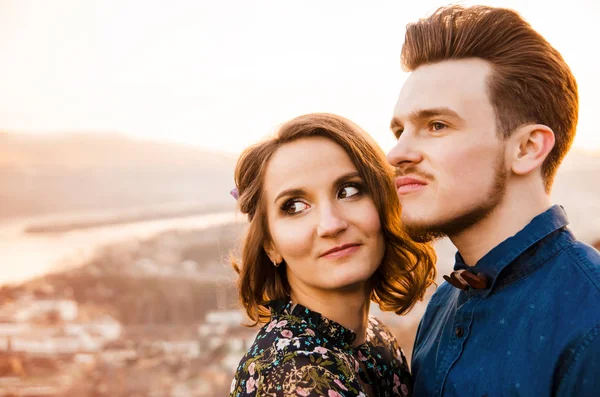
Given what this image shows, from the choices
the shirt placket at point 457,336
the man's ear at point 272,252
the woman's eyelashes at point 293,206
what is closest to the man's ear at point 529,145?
the shirt placket at point 457,336

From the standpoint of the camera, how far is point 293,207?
6.98ft

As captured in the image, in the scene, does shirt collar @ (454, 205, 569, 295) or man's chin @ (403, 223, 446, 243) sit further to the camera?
man's chin @ (403, 223, 446, 243)

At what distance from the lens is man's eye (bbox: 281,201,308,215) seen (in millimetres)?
2105

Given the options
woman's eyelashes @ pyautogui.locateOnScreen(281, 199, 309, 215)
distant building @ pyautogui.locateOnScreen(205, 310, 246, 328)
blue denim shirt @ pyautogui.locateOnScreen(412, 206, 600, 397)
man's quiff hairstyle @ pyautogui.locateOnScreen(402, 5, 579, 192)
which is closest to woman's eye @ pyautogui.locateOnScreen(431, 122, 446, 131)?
man's quiff hairstyle @ pyautogui.locateOnScreen(402, 5, 579, 192)

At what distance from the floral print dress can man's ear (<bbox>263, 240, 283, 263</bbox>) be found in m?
0.16

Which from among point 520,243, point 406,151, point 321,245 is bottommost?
point 321,245

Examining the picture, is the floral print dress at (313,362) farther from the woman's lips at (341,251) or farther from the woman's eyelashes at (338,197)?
the woman's eyelashes at (338,197)

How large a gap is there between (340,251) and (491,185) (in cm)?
53

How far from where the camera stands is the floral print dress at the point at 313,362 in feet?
5.69

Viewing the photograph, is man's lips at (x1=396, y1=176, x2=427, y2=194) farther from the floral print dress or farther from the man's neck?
the floral print dress

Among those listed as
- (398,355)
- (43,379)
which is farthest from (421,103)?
(43,379)

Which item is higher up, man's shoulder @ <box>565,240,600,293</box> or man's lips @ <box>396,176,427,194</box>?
man's lips @ <box>396,176,427,194</box>

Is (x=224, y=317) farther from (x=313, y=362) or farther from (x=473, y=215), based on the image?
(x=473, y=215)

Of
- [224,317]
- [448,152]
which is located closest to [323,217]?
[448,152]
